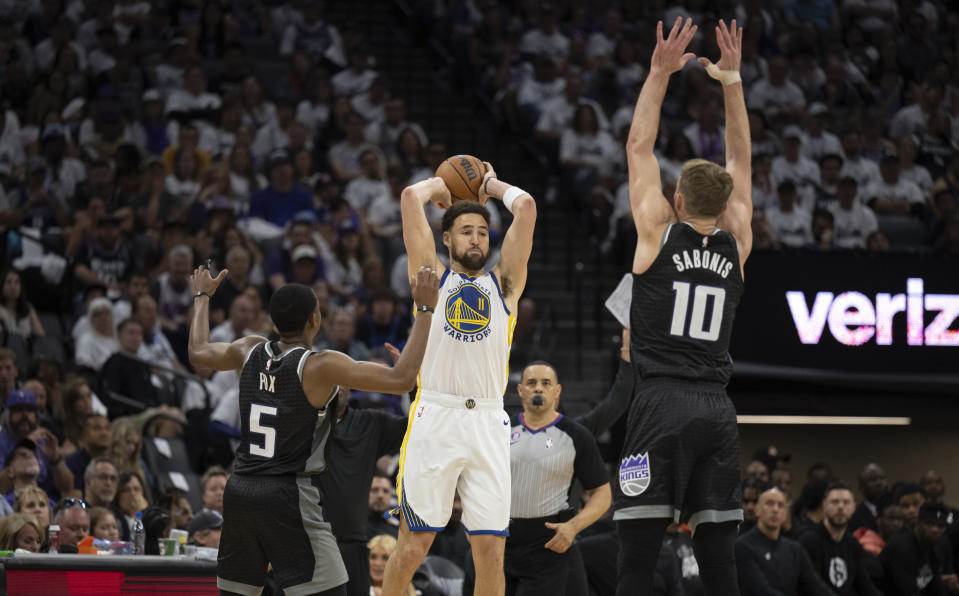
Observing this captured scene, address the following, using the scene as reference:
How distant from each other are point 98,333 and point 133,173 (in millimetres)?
2826

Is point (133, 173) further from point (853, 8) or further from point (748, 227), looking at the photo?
point (853, 8)

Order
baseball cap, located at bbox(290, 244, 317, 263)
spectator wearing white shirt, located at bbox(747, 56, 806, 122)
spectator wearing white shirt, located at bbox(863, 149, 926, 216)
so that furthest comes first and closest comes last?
spectator wearing white shirt, located at bbox(747, 56, 806, 122)
spectator wearing white shirt, located at bbox(863, 149, 926, 216)
baseball cap, located at bbox(290, 244, 317, 263)

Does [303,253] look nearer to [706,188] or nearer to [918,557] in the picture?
[918,557]

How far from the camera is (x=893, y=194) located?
58.3ft

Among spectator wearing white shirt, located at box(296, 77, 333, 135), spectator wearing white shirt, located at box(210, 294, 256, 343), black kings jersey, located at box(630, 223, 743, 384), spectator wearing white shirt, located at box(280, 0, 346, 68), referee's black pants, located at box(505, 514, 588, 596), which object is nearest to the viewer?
black kings jersey, located at box(630, 223, 743, 384)

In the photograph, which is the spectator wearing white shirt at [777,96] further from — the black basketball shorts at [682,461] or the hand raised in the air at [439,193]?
the black basketball shorts at [682,461]

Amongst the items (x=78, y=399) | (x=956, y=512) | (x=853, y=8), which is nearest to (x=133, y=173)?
(x=78, y=399)

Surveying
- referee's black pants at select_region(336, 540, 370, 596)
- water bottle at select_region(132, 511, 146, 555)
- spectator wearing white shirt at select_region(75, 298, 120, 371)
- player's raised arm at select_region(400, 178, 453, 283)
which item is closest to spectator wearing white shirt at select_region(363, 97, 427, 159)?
spectator wearing white shirt at select_region(75, 298, 120, 371)

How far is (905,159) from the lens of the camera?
18344 mm

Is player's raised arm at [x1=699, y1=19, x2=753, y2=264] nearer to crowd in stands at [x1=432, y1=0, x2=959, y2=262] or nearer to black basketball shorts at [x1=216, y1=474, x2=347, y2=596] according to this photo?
black basketball shorts at [x1=216, y1=474, x2=347, y2=596]

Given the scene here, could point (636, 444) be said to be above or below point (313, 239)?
below

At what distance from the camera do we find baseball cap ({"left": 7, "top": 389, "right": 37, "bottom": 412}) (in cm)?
1080

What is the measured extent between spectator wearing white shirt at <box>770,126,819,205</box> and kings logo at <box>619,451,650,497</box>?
39.6ft

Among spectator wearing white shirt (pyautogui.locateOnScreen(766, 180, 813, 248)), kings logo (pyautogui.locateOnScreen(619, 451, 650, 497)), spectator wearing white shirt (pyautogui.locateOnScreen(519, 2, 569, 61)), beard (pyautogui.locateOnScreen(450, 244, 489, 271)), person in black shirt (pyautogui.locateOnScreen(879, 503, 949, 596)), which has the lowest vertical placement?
person in black shirt (pyautogui.locateOnScreen(879, 503, 949, 596))
